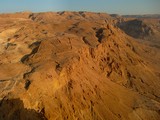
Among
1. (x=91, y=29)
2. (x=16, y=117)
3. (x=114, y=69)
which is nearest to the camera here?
(x=16, y=117)

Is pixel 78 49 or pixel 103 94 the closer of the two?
pixel 103 94

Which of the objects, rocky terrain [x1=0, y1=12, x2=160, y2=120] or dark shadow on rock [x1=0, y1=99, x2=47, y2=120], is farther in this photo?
rocky terrain [x1=0, y1=12, x2=160, y2=120]

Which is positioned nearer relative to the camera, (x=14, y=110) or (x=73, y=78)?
(x=14, y=110)

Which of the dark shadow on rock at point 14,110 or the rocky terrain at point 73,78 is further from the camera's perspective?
the rocky terrain at point 73,78

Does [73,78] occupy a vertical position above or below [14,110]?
below

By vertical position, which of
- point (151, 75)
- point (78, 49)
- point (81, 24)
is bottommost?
point (151, 75)

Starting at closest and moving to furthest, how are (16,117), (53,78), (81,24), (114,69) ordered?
(16,117) → (53,78) → (114,69) → (81,24)

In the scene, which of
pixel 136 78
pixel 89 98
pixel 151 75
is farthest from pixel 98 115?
pixel 151 75

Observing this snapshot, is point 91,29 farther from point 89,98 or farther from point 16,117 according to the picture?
point 16,117
